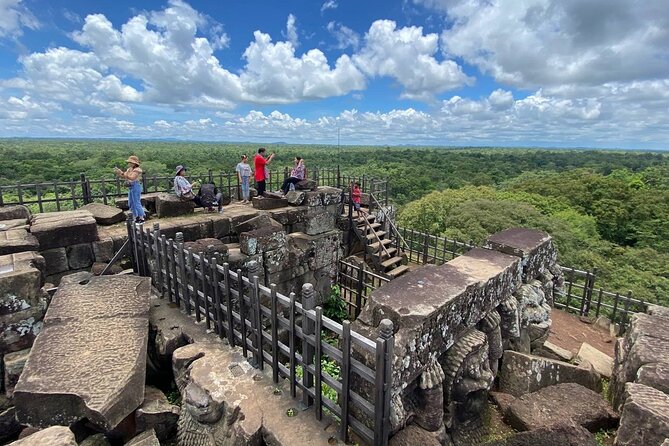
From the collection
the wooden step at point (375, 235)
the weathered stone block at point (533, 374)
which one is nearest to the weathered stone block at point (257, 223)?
the weathered stone block at point (533, 374)

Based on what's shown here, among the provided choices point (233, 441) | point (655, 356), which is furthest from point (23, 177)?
point (655, 356)

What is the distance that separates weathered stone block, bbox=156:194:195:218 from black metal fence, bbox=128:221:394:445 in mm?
1729

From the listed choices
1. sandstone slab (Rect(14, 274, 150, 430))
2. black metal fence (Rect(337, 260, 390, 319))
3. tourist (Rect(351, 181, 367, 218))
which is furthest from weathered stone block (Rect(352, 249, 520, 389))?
tourist (Rect(351, 181, 367, 218))

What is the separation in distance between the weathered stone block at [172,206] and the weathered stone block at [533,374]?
605 cm

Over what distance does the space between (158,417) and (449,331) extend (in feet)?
8.66

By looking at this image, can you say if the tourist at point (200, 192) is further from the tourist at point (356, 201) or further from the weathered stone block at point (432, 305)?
the weathered stone block at point (432, 305)

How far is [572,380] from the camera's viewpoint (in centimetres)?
363

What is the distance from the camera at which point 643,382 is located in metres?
2.97

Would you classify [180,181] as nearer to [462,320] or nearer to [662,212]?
[462,320]

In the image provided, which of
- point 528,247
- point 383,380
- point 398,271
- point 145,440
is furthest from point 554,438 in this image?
point 398,271

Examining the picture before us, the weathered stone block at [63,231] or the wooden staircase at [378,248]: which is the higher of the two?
the weathered stone block at [63,231]

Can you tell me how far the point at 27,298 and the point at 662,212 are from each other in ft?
102

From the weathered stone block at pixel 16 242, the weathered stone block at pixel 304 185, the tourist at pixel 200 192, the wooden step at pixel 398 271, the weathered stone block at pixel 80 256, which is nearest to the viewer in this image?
the weathered stone block at pixel 16 242

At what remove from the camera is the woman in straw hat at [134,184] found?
6.07 metres
